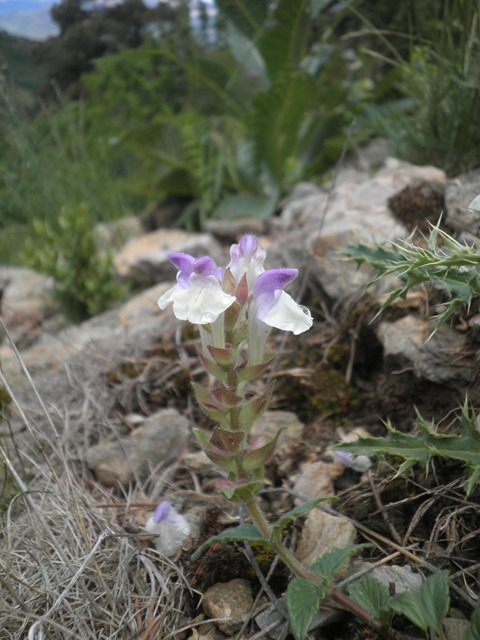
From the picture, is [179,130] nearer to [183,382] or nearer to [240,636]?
[183,382]

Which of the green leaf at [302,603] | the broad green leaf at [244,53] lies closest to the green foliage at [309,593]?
the green leaf at [302,603]

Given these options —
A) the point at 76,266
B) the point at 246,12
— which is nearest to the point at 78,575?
the point at 76,266

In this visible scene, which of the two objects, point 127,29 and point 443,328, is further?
point 127,29

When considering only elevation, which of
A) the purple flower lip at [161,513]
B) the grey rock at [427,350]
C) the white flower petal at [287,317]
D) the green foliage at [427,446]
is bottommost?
the purple flower lip at [161,513]

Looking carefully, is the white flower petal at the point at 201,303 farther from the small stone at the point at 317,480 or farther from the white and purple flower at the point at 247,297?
the small stone at the point at 317,480

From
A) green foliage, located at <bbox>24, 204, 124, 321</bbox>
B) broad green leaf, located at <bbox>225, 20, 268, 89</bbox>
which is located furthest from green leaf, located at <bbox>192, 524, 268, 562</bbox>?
broad green leaf, located at <bbox>225, 20, 268, 89</bbox>

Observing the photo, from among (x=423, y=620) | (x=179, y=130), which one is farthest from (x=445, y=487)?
(x=179, y=130)
